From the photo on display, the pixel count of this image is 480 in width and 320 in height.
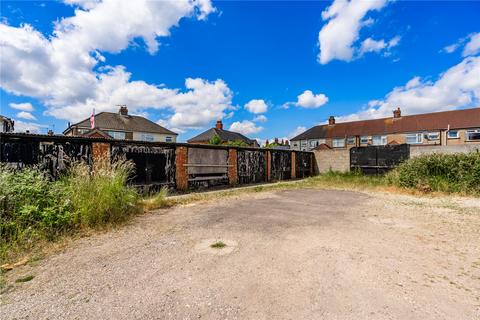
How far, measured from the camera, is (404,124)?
30.9 m

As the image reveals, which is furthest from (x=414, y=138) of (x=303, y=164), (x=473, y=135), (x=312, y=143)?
(x=303, y=164)

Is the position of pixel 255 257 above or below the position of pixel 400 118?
below

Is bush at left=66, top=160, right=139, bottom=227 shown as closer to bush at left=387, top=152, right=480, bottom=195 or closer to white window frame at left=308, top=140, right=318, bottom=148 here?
bush at left=387, top=152, right=480, bottom=195

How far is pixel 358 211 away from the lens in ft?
22.8

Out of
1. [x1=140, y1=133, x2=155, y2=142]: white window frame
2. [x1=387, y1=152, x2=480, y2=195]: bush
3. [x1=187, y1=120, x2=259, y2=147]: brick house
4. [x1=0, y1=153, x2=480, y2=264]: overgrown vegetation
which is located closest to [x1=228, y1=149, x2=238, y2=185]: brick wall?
[x1=0, y1=153, x2=480, y2=264]: overgrown vegetation

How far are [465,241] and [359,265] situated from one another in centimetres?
256

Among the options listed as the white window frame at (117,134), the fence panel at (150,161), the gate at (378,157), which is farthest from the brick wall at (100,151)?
the white window frame at (117,134)

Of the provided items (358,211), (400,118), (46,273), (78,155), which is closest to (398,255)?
(358,211)

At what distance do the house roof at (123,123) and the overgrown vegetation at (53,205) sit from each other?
25220 mm

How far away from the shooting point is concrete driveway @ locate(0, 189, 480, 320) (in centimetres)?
241

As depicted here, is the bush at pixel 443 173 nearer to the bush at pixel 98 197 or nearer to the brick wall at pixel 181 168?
the brick wall at pixel 181 168

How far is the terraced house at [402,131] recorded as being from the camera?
1051 inches

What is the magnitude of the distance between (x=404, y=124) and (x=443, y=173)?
23795mm

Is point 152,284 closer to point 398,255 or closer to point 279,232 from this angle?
point 279,232
